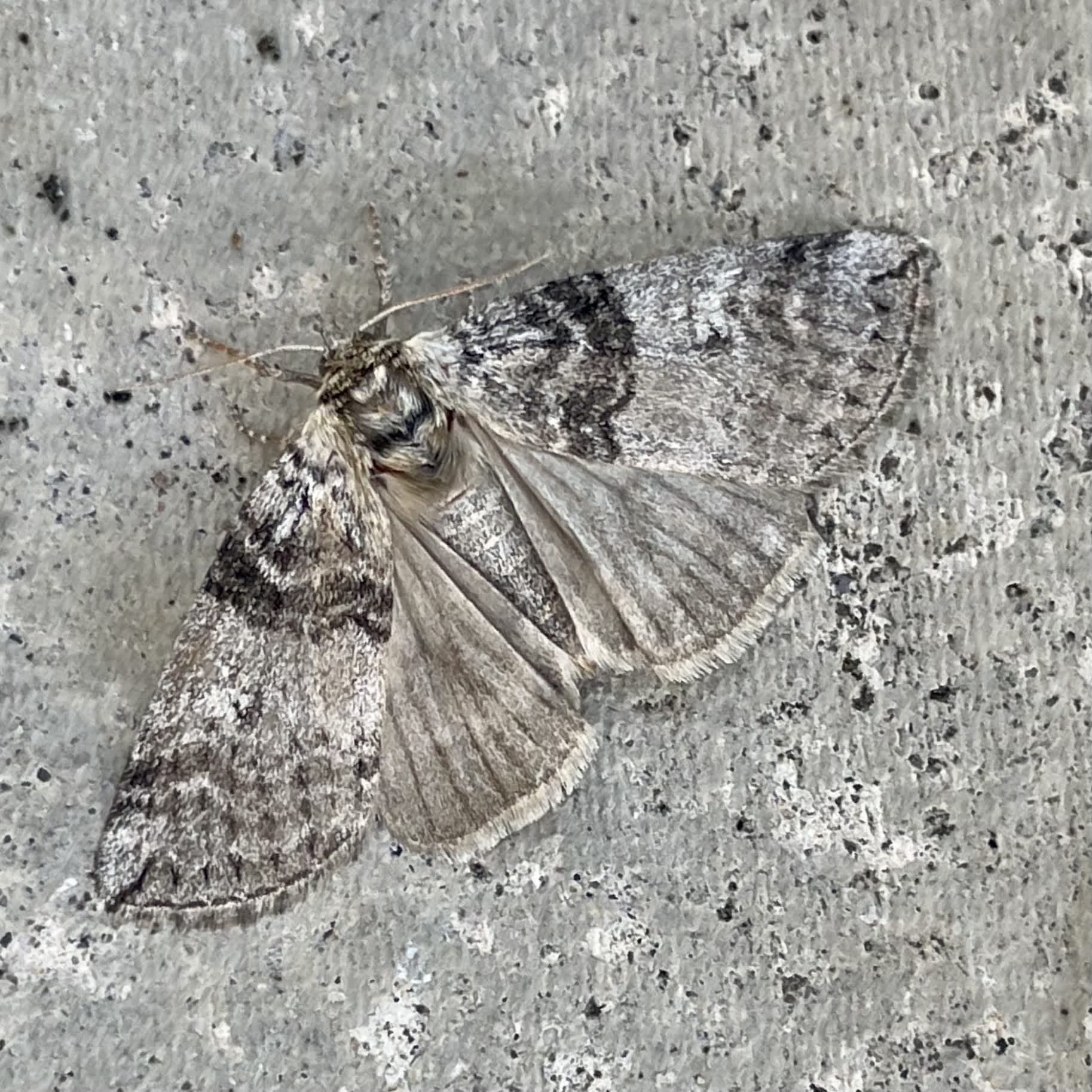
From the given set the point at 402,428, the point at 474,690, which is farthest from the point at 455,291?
the point at 474,690

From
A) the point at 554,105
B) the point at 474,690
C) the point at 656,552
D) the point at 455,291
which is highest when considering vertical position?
the point at 554,105

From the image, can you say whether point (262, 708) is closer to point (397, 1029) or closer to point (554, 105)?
point (397, 1029)

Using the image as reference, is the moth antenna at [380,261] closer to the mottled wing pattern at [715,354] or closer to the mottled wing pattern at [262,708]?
the mottled wing pattern at [715,354]

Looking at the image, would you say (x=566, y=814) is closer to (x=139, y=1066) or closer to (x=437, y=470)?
(x=437, y=470)

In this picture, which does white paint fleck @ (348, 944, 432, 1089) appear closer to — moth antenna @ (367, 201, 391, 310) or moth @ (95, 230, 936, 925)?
moth @ (95, 230, 936, 925)

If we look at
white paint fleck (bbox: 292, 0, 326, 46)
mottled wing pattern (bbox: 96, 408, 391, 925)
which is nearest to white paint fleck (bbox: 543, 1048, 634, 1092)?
mottled wing pattern (bbox: 96, 408, 391, 925)

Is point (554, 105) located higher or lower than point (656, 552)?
higher
